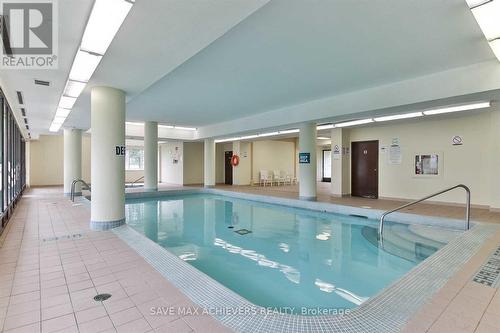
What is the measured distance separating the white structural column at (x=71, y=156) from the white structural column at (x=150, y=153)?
240cm

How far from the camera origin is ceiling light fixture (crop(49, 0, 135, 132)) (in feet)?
7.49

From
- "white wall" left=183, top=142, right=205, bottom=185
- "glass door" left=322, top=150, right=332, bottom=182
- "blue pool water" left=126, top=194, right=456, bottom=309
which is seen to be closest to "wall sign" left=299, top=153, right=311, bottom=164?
"blue pool water" left=126, top=194, right=456, bottom=309

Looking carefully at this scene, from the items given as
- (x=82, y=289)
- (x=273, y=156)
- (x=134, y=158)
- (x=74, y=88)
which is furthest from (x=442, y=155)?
(x=134, y=158)

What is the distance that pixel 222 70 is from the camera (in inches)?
179

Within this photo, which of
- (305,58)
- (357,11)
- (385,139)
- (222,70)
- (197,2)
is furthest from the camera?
(385,139)

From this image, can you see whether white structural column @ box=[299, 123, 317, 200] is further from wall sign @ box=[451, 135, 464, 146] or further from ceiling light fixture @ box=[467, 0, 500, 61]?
ceiling light fixture @ box=[467, 0, 500, 61]

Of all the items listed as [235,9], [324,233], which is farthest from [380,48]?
[324,233]

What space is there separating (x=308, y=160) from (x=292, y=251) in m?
4.29

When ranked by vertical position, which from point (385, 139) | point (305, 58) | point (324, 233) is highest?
point (305, 58)

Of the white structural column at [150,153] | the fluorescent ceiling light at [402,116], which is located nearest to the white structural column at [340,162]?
the fluorescent ceiling light at [402,116]

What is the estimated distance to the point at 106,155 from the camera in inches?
177

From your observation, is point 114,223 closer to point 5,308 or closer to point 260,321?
point 5,308

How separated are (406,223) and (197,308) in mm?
5416

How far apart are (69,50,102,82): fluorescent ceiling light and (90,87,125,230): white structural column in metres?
0.38
